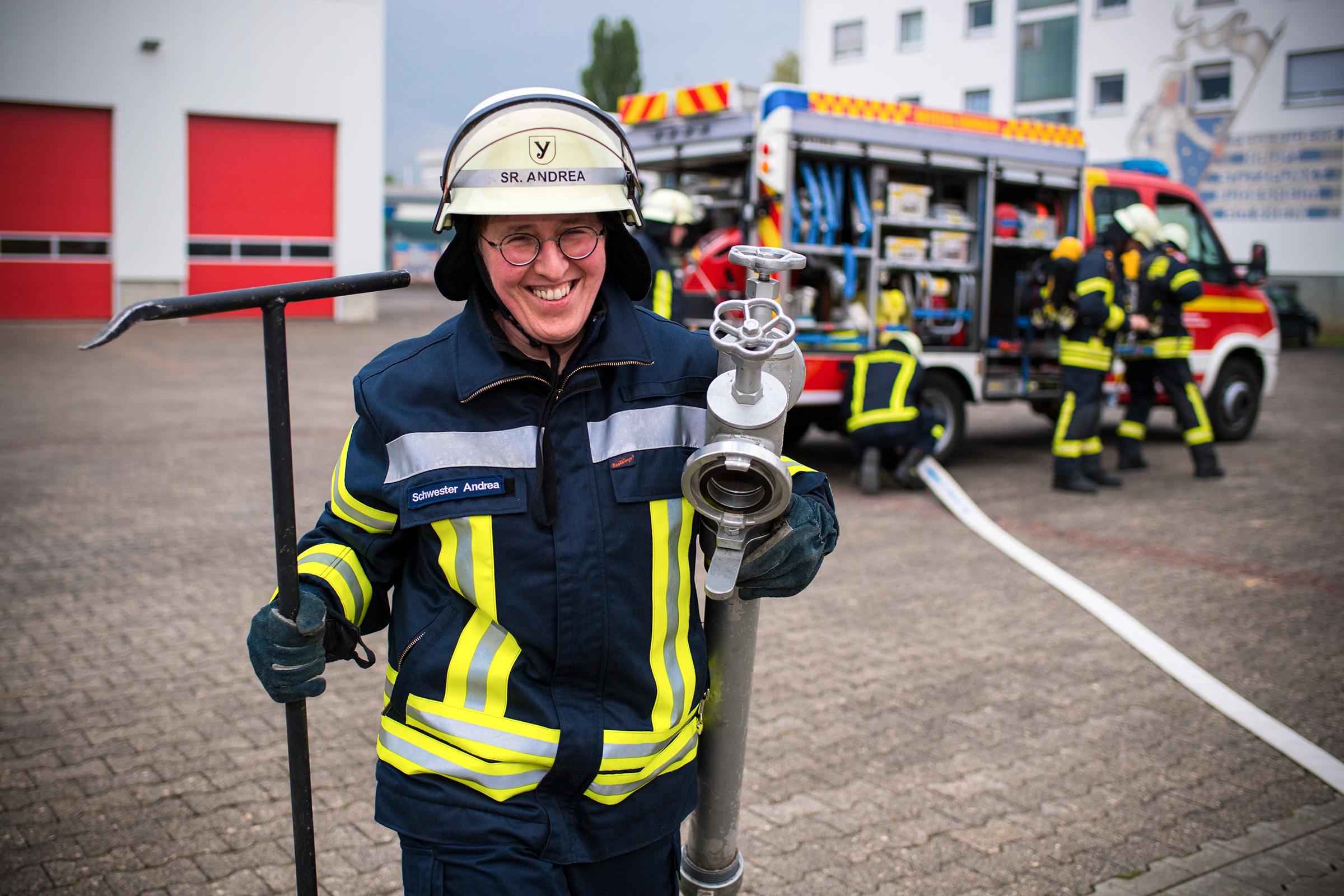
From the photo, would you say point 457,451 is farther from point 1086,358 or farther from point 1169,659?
point 1086,358

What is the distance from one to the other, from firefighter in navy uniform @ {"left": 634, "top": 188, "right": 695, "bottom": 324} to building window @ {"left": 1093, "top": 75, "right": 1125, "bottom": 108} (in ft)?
95.6

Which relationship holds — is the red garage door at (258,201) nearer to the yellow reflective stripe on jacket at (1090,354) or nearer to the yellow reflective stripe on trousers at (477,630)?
the yellow reflective stripe on jacket at (1090,354)

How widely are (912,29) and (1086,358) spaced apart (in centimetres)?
3435

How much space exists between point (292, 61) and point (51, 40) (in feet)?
14.8

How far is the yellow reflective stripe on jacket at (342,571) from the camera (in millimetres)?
1889

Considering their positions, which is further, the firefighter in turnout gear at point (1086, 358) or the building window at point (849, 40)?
the building window at point (849, 40)

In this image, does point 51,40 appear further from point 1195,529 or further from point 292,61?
point 1195,529

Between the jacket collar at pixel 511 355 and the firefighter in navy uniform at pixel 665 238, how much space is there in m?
4.95

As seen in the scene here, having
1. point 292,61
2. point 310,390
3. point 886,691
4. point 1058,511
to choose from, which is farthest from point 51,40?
point 886,691

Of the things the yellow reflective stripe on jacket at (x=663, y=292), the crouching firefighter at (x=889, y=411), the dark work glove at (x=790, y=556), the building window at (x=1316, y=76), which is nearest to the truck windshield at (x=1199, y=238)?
the crouching firefighter at (x=889, y=411)

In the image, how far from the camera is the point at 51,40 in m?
21.8

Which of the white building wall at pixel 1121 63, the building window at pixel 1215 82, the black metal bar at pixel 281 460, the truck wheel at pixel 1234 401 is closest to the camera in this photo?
the black metal bar at pixel 281 460

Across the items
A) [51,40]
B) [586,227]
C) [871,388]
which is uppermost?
[51,40]

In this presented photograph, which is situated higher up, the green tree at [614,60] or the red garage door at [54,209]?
the green tree at [614,60]
